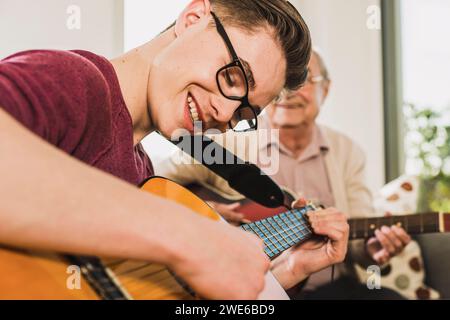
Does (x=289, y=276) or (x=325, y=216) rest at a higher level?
(x=325, y=216)

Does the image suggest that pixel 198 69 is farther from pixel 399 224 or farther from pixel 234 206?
pixel 399 224

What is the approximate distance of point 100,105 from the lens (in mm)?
606

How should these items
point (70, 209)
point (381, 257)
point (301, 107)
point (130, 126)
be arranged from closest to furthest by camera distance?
point (70, 209) → point (130, 126) → point (381, 257) → point (301, 107)

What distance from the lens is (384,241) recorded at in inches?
66.7

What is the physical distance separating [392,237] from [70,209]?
1.38 meters

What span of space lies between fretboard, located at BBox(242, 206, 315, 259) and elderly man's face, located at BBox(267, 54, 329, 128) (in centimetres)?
89

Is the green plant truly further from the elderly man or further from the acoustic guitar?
the acoustic guitar

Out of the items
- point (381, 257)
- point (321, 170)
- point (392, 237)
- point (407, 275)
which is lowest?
point (407, 275)

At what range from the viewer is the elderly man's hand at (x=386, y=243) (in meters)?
1.66

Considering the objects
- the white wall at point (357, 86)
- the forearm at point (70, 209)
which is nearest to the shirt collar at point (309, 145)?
the white wall at point (357, 86)

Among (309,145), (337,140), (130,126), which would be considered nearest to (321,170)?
(309,145)

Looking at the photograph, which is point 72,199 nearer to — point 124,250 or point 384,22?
point 124,250

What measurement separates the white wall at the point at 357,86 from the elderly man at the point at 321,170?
0.80ft

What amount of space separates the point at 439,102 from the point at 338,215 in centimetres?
177
